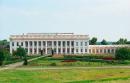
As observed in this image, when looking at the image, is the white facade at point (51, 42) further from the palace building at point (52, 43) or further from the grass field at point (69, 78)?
the grass field at point (69, 78)

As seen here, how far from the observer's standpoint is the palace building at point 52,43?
111 m

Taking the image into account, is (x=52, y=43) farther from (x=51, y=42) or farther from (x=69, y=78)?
(x=69, y=78)

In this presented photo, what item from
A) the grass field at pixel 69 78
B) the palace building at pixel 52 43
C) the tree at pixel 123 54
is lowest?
the grass field at pixel 69 78

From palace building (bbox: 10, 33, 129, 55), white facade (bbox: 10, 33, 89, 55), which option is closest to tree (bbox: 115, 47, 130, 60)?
palace building (bbox: 10, 33, 129, 55)

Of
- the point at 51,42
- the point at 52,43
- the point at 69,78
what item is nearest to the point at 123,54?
the point at 69,78

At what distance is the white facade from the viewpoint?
364 feet

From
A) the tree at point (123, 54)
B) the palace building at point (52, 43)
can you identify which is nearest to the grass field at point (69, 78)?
the tree at point (123, 54)

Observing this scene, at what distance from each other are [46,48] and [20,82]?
3225 inches

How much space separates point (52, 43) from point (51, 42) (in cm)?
50

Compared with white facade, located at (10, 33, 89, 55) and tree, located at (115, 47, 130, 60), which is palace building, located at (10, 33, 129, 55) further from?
tree, located at (115, 47, 130, 60)

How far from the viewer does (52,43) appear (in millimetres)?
111375

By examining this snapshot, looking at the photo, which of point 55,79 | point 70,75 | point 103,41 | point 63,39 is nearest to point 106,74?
point 70,75

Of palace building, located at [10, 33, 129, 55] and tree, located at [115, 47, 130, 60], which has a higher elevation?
palace building, located at [10, 33, 129, 55]

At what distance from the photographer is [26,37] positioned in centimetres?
11119
